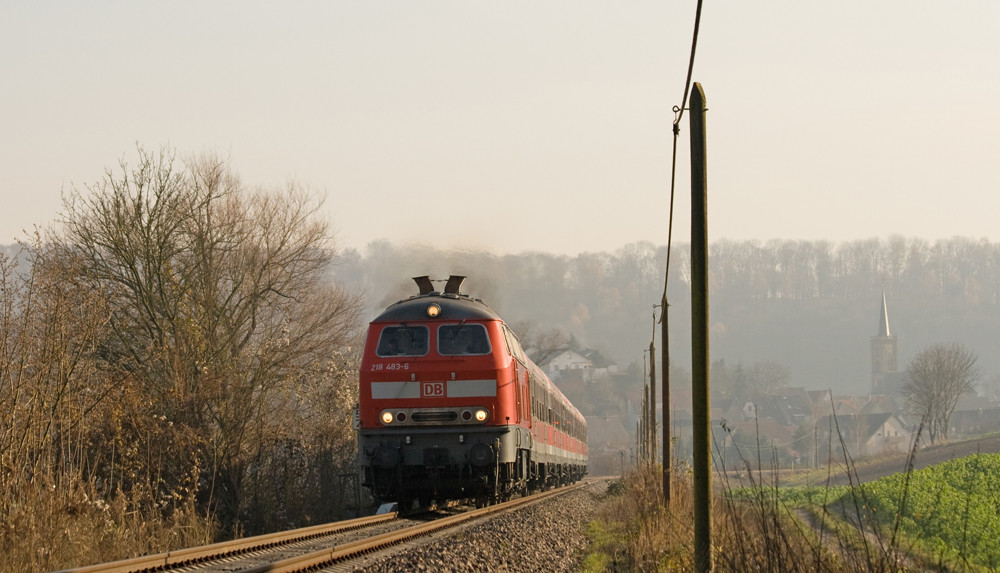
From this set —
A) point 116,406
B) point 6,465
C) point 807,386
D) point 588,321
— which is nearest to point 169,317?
point 116,406

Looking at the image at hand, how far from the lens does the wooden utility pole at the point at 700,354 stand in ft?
27.3

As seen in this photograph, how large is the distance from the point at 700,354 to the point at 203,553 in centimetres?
549

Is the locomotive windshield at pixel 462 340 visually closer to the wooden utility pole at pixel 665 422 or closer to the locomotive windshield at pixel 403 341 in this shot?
the locomotive windshield at pixel 403 341

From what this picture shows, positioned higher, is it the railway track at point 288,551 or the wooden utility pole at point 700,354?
the wooden utility pole at point 700,354

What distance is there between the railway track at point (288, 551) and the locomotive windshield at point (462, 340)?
Result: 8.91ft

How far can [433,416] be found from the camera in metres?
16.2

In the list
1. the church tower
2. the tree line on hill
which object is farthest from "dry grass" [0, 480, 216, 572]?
the church tower

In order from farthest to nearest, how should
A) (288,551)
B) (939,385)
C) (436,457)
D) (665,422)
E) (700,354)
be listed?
(939,385) → (665,422) → (436,457) → (288,551) → (700,354)

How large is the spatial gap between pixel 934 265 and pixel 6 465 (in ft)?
625

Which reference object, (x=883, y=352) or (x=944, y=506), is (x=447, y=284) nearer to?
(x=944, y=506)

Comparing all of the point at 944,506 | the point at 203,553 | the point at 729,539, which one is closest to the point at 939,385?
the point at 944,506

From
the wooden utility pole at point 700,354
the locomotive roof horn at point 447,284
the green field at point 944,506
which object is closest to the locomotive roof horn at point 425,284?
the locomotive roof horn at point 447,284

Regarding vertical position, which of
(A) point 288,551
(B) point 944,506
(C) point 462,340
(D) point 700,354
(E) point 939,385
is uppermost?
(C) point 462,340

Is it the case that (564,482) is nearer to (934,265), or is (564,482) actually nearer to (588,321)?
(588,321)
